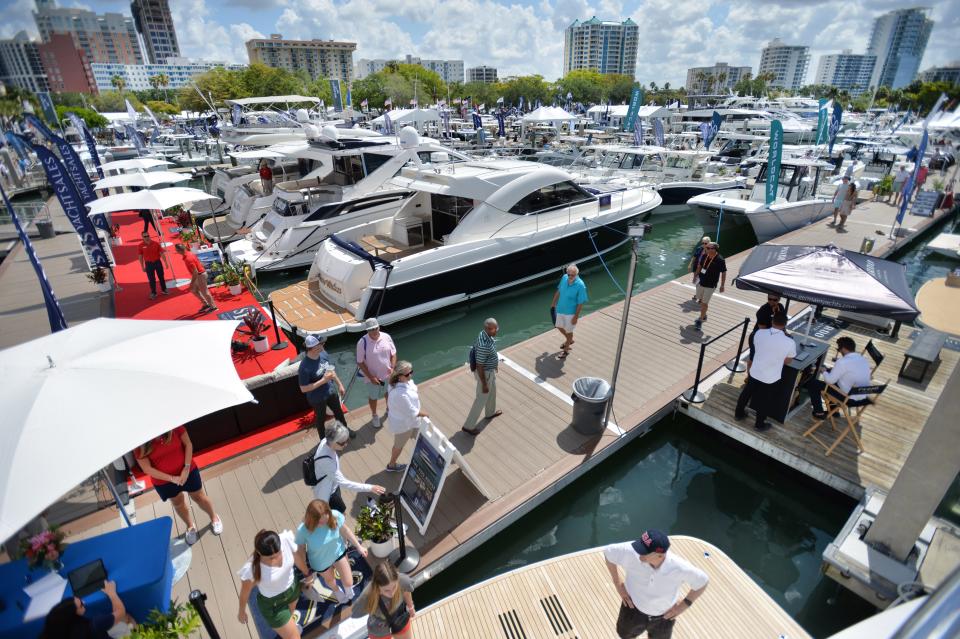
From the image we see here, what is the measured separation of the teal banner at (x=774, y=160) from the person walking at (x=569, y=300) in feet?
32.3

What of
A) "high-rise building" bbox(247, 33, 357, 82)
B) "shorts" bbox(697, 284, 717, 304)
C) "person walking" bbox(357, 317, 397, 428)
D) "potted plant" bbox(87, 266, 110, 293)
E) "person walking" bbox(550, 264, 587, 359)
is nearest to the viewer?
"person walking" bbox(357, 317, 397, 428)

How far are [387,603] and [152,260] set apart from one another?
1039 cm

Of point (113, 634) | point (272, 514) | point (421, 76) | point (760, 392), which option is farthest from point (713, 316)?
point (421, 76)

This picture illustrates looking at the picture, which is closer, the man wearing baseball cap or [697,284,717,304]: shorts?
the man wearing baseball cap

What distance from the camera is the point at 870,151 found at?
2984 centimetres

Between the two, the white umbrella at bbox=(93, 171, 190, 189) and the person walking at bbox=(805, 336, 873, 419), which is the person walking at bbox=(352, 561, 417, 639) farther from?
the white umbrella at bbox=(93, 171, 190, 189)

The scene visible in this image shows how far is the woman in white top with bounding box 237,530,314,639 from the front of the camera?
316 centimetres

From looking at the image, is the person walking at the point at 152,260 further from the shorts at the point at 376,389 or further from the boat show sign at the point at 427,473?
the boat show sign at the point at 427,473

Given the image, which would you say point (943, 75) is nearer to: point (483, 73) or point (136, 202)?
point (136, 202)

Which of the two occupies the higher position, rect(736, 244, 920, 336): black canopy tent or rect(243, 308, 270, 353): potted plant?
rect(736, 244, 920, 336): black canopy tent

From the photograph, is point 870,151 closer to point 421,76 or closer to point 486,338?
point 486,338

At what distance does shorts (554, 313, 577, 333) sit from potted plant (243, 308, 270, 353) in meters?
5.23

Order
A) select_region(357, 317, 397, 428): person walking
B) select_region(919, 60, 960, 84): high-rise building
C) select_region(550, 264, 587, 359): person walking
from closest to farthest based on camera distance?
select_region(357, 317, 397, 428): person walking → select_region(550, 264, 587, 359): person walking → select_region(919, 60, 960, 84): high-rise building

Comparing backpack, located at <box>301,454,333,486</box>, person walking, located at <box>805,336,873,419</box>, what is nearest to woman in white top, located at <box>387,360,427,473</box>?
backpack, located at <box>301,454,333,486</box>
